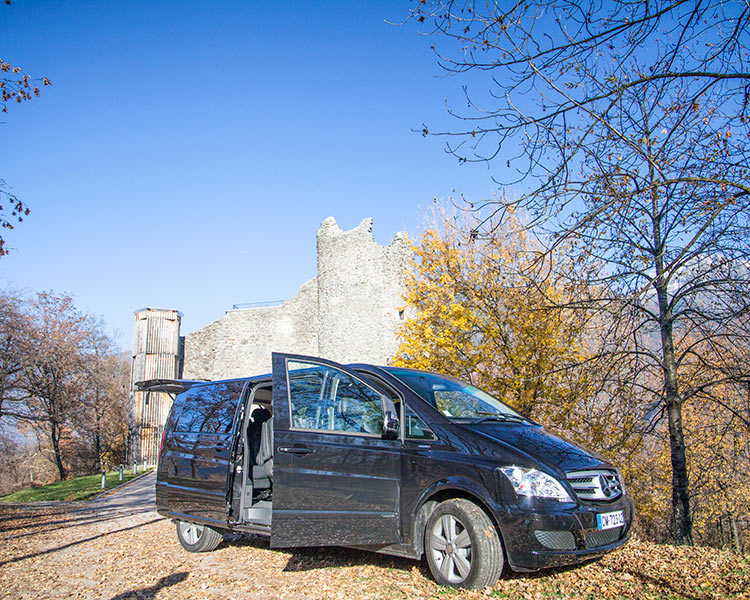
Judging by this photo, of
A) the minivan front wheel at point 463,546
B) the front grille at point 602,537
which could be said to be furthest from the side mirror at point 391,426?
the front grille at point 602,537

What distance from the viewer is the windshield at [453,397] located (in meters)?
5.14

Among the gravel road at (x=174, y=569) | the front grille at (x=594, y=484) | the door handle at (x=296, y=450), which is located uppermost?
A: the door handle at (x=296, y=450)

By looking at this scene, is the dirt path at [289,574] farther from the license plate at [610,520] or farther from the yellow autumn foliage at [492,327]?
the yellow autumn foliage at [492,327]

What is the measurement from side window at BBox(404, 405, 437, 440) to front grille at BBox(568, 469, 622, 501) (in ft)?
3.75

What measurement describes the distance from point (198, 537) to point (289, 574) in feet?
5.89

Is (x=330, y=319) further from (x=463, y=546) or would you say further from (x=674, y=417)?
(x=463, y=546)

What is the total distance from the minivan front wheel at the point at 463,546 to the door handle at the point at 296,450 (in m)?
1.16

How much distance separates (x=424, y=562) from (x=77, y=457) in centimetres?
3689

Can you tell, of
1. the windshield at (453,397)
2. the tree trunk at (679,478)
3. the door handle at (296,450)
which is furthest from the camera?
the tree trunk at (679,478)

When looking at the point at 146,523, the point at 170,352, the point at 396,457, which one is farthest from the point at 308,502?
the point at 170,352

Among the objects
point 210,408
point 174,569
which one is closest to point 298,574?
point 174,569

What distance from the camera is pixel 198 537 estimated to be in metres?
6.50

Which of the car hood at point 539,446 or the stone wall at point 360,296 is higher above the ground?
the stone wall at point 360,296

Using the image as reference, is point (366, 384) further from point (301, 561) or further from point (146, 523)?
point (146, 523)
